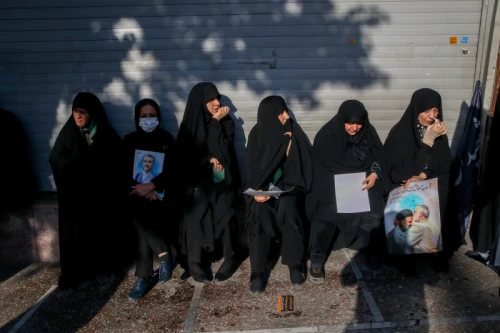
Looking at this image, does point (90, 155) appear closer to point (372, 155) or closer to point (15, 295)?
point (15, 295)

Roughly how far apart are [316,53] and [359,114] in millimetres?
894

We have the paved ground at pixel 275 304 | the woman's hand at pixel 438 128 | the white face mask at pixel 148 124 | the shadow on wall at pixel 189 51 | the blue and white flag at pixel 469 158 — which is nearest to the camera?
the paved ground at pixel 275 304

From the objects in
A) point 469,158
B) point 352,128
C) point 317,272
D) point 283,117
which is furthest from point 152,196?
point 469,158

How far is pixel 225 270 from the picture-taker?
4.68 m

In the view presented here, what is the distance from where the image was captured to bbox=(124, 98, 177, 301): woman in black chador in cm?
459

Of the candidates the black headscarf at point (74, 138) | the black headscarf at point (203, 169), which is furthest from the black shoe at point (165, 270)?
the black headscarf at point (74, 138)

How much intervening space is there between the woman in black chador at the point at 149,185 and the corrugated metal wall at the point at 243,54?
0.49m

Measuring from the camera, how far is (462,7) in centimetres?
489

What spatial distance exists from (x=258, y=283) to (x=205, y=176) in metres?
1.05

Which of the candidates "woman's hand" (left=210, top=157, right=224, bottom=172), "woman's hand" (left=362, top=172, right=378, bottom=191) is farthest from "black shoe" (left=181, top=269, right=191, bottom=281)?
"woman's hand" (left=362, top=172, right=378, bottom=191)

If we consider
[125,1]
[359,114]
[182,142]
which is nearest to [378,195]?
[359,114]

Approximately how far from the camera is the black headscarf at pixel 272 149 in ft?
14.7

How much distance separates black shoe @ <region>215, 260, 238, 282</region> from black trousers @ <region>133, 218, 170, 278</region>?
0.54m

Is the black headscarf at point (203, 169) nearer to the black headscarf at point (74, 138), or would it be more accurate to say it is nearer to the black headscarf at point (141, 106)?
the black headscarf at point (141, 106)
